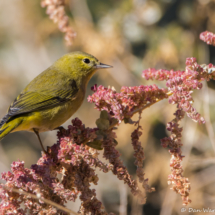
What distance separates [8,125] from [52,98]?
2.04 ft

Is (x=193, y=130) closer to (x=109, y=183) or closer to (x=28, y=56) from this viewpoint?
(x=109, y=183)

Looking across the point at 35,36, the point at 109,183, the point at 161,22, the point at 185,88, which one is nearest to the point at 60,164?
the point at 185,88

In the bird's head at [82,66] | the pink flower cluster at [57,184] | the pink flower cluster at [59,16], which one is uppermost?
the bird's head at [82,66]

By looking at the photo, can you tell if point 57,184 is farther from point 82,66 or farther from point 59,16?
point 82,66

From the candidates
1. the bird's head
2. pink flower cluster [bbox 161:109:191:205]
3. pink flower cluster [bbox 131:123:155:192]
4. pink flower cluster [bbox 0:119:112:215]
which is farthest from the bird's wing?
pink flower cluster [bbox 161:109:191:205]

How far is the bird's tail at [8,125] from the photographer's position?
2932 mm

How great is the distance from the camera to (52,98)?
3.44 metres

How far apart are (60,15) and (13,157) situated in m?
3.79

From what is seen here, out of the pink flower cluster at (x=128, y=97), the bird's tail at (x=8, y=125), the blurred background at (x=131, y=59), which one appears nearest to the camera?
the pink flower cluster at (x=128, y=97)

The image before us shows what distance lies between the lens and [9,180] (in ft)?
6.60

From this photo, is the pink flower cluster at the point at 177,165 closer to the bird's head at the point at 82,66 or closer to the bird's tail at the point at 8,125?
the bird's tail at the point at 8,125

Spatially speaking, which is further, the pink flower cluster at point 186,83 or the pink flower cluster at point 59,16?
the pink flower cluster at point 59,16

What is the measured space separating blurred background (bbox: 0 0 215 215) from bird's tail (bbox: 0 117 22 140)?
154cm

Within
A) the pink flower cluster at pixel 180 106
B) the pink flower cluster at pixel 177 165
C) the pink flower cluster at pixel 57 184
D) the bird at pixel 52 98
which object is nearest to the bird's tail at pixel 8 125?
the bird at pixel 52 98
